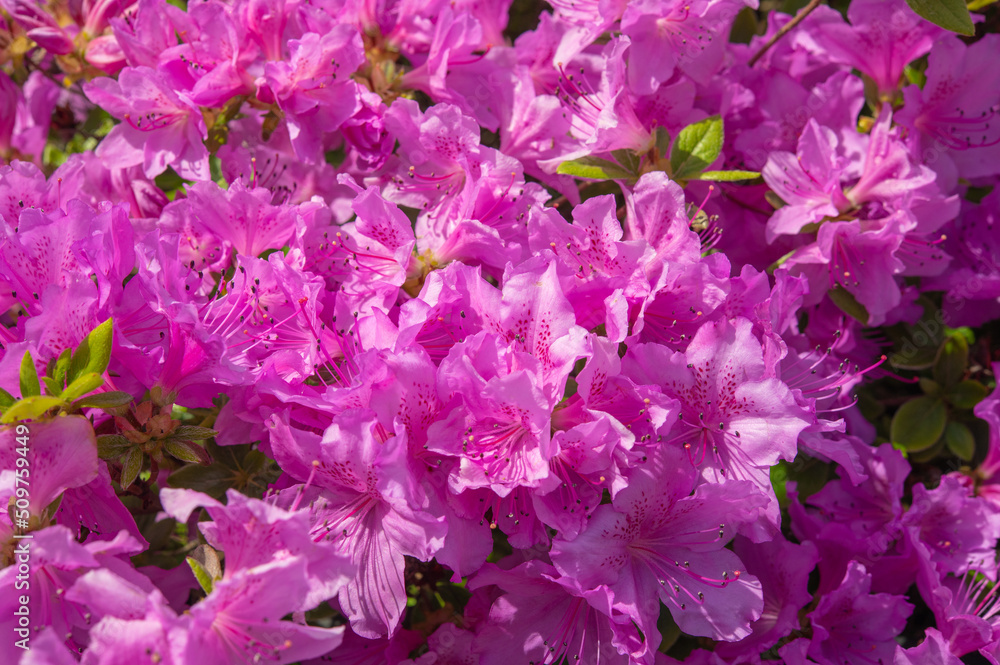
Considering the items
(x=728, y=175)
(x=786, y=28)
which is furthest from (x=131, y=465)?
(x=786, y=28)

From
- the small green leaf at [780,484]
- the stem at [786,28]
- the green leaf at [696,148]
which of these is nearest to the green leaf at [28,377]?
the green leaf at [696,148]

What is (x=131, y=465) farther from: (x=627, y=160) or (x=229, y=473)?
(x=627, y=160)

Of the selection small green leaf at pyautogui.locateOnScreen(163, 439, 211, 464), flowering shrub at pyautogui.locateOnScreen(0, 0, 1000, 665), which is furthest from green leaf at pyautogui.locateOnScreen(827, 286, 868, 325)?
small green leaf at pyautogui.locateOnScreen(163, 439, 211, 464)

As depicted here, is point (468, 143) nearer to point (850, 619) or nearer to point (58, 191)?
point (58, 191)

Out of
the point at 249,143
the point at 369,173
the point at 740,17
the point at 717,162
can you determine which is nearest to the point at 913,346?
the point at 717,162

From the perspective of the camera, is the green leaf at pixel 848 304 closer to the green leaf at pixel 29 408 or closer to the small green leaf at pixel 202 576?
the small green leaf at pixel 202 576

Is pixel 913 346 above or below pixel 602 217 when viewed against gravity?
below
